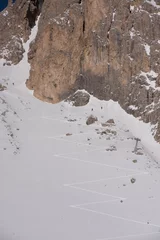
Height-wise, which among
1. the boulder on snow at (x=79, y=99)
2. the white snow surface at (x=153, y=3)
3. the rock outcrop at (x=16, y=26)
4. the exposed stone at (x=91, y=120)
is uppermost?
the white snow surface at (x=153, y=3)

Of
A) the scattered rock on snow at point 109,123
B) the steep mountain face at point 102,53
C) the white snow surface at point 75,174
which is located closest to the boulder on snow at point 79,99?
the white snow surface at point 75,174

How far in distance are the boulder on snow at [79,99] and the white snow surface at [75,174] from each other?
738mm

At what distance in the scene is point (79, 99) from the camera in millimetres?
40281

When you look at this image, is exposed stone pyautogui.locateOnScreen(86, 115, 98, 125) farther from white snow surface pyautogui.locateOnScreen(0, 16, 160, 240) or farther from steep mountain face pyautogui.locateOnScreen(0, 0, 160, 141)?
steep mountain face pyautogui.locateOnScreen(0, 0, 160, 141)

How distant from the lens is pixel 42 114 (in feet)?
124

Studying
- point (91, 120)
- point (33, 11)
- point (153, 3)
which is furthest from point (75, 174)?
point (33, 11)

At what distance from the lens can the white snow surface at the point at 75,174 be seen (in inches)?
703

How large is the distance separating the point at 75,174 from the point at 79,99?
57.2ft

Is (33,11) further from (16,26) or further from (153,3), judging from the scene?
(153,3)

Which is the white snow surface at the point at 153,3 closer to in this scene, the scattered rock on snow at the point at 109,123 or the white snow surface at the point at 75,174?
the white snow surface at the point at 75,174

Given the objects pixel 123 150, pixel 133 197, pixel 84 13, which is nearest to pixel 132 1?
pixel 84 13

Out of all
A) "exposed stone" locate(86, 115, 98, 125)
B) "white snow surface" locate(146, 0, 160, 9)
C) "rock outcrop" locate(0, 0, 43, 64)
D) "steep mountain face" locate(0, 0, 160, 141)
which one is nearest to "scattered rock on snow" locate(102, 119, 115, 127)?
"exposed stone" locate(86, 115, 98, 125)

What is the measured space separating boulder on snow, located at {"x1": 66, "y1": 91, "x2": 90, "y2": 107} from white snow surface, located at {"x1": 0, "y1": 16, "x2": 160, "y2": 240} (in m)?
0.74

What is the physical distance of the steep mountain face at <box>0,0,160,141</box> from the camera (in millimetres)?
38781
